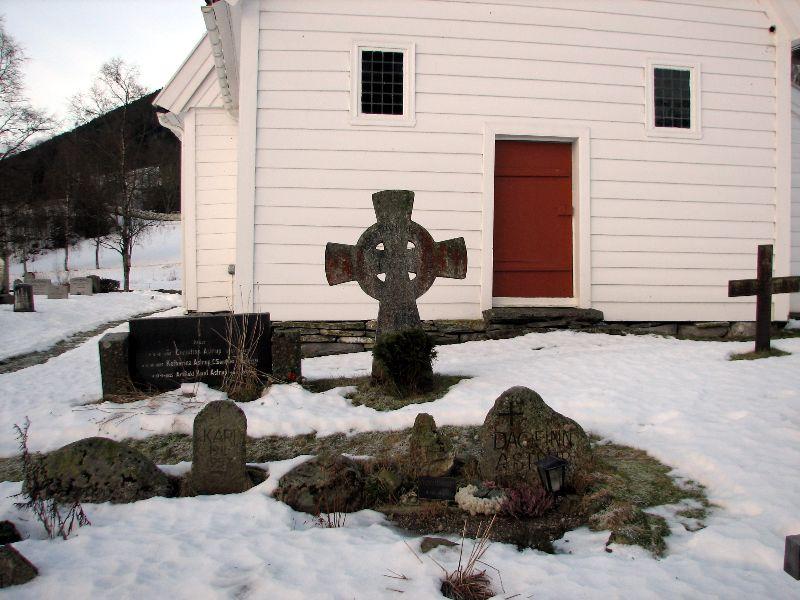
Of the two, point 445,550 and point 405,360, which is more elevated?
point 405,360

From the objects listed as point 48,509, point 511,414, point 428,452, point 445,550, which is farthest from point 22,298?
point 445,550

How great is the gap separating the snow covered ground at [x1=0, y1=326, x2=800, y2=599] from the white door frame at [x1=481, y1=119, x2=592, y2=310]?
2212 millimetres

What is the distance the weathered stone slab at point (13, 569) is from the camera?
238 centimetres

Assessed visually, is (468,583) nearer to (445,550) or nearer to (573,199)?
(445,550)

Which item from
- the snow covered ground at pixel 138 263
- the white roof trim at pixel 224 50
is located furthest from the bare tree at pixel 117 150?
the white roof trim at pixel 224 50

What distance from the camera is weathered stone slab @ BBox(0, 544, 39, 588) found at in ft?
7.80

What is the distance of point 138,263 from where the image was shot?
41469 millimetres

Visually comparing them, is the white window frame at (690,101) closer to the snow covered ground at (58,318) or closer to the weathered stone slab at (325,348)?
the weathered stone slab at (325,348)

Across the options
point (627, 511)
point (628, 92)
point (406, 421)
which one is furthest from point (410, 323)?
point (628, 92)

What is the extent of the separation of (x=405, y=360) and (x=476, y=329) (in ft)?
8.77

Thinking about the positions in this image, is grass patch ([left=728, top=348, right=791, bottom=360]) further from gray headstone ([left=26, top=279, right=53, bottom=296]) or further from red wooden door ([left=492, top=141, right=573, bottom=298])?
gray headstone ([left=26, top=279, right=53, bottom=296])

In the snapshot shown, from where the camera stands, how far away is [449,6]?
7879 mm

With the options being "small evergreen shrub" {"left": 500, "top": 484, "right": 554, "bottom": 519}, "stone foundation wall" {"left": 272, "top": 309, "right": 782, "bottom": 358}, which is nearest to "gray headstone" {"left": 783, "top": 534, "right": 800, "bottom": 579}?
"small evergreen shrub" {"left": 500, "top": 484, "right": 554, "bottom": 519}

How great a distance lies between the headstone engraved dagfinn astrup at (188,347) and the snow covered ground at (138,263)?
27.1 metres
